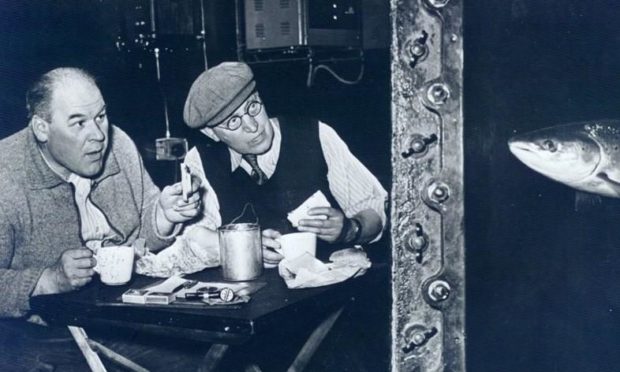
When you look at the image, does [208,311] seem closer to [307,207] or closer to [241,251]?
[241,251]

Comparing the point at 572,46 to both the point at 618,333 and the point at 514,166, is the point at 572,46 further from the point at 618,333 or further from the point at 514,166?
the point at 618,333

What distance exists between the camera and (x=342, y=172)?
2.31 m

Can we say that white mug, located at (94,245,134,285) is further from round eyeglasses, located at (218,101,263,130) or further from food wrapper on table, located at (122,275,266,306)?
round eyeglasses, located at (218,101,263,130)

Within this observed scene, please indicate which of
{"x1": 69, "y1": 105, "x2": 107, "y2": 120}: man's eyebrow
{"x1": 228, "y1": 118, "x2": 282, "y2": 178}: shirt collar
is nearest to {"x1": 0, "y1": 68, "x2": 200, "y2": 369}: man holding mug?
{"x1": 69, "y1": 105, "x2": 107, "y2": 120}: man's eyebrow

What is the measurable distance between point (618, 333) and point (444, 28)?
324mm

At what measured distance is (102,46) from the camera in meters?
1.87

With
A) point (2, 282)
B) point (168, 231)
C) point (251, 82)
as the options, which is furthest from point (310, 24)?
point (2, 282)

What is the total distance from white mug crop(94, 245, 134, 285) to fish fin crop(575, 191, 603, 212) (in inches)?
47.5

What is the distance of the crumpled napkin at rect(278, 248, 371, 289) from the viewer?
141 centimetres

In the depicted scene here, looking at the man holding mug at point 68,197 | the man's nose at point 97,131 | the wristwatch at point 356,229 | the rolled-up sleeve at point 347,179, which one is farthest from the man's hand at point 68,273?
the rolled-up sleeve at point 347,179

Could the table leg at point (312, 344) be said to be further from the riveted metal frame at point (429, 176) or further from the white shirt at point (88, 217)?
the riveted metal frame at point (429, 176)

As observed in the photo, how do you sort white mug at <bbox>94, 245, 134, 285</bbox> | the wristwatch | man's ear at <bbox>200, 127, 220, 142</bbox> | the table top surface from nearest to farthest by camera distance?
the table top surface
white mug at <bbox>94, 245, 134, 285</bbox>
the wristwatch
man's ear at <bbox>200, 127, 220, 142</bbox>

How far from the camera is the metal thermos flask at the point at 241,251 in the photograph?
1.45 m

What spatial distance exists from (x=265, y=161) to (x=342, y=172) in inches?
12.4
